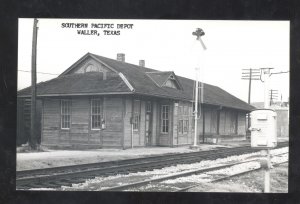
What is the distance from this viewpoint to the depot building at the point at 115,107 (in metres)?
15.3

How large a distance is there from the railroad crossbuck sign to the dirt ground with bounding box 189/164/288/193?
4.35 ft

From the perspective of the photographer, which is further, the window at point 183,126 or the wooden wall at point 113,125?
the window at point 183,126

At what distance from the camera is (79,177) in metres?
10.2

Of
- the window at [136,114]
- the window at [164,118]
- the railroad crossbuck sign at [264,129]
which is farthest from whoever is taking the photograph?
the window at [164,118]

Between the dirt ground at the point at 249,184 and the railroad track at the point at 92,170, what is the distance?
8.12ft

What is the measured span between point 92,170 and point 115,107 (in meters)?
5.57

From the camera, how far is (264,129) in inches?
338

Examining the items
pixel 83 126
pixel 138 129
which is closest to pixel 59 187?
pixel 83 126

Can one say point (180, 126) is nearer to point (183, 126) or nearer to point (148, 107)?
point (183, 126)

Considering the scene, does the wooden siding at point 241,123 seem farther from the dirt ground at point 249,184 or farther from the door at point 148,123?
the dirt ground at point 249,184

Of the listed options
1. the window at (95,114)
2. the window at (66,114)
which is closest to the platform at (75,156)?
the window at (95,114)

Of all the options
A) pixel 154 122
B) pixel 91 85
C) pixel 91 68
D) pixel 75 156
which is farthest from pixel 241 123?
pixel 75 156

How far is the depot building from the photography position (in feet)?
50.2

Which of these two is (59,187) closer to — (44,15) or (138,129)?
(44,15)
